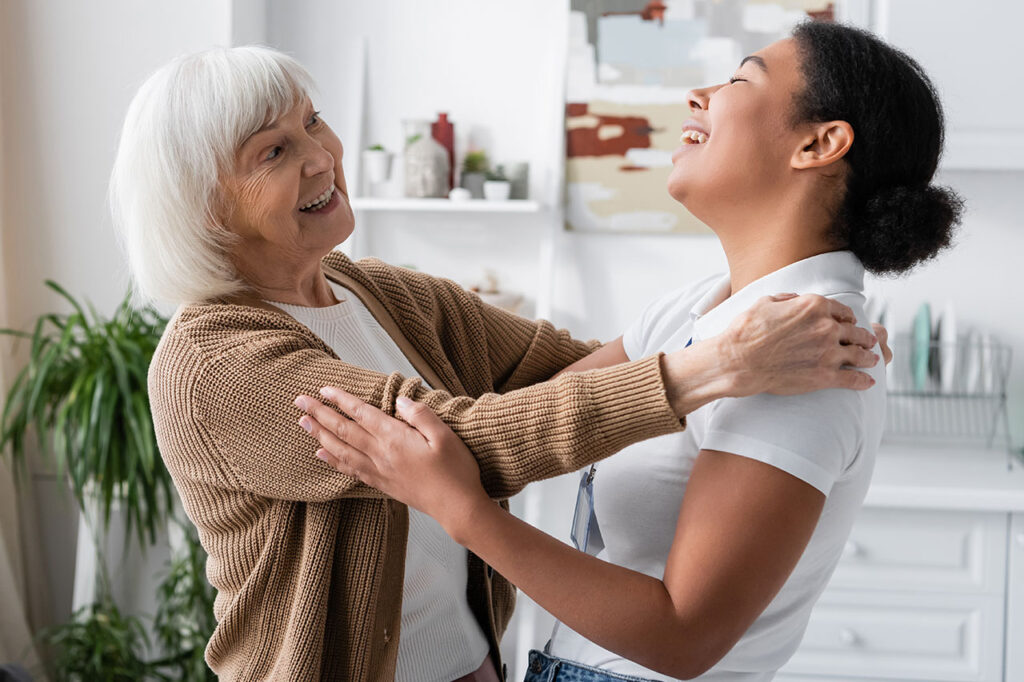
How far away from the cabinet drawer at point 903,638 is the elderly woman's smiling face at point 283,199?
5.32ft

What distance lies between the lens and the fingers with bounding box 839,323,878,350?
97cm

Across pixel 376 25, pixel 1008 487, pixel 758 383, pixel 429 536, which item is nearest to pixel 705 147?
pixel 758 383

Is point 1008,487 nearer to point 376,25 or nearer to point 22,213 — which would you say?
point 376,25

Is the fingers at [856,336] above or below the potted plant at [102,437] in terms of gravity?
above

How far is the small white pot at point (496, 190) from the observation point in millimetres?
2732

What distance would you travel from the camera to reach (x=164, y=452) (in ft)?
3.95

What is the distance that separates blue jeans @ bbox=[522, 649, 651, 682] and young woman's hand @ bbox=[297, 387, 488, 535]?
0.30 metres

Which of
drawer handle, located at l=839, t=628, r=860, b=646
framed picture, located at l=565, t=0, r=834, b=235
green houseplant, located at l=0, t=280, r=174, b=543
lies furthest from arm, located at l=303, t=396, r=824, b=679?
framed picture, located at l=565, t=0, r=834, b=235

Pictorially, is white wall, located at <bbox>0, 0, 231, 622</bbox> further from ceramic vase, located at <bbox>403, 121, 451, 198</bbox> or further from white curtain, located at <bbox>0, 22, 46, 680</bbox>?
ceramic vase, located at <bbox>403, 121, 451, 198</bbox>

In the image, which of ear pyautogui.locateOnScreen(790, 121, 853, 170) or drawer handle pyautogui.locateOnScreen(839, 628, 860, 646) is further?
drawer handle pyautogui.locateOnScreen(839, 628, 860, 646)

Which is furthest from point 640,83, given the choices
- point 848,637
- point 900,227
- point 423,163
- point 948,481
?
point 900,227

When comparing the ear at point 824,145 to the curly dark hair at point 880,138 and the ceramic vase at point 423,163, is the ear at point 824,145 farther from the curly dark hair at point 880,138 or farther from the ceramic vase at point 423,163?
the ceramic vase at point 423,163

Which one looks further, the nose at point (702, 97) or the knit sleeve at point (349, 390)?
the nose at point (702, 97)

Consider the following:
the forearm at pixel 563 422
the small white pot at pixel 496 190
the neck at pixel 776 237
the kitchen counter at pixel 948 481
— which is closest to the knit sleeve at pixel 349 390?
the forearm at pixel 563 422
